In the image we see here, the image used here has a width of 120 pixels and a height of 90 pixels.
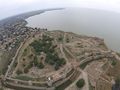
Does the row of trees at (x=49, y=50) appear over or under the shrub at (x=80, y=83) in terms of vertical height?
under

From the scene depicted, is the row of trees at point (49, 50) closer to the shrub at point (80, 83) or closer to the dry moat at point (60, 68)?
the dry moat at point (60, 68)

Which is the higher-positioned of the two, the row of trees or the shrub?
the shrub

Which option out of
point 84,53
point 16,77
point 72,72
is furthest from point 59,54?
point 16,77

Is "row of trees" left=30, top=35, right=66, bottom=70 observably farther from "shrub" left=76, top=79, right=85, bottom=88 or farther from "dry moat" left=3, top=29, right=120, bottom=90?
"shrub" left=76, top=79, right=85, bottom=88

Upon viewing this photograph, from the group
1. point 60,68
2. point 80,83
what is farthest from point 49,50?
point 80,83

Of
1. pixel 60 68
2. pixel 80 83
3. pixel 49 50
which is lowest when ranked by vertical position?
pixel 49 50

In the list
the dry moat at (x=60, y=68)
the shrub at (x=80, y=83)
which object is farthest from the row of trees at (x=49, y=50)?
the shrub at (x=80, y=83)

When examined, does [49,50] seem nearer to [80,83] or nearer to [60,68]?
[60,68]

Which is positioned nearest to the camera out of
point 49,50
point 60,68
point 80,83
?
point 80,83

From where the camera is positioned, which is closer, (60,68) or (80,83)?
(80,83)

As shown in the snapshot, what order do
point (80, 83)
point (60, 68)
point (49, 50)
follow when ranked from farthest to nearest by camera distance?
point (49, 50)
point (60, 68)
point (80, 83)

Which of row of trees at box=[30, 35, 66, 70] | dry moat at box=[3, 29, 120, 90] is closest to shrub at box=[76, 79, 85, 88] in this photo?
dry moat at box=[3, 29, 120, 90]
